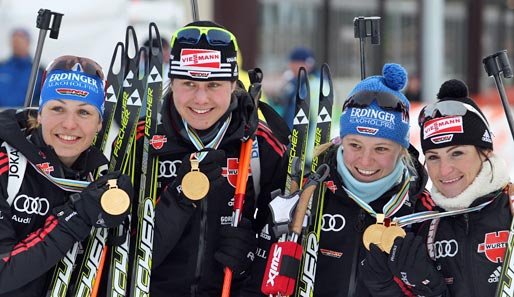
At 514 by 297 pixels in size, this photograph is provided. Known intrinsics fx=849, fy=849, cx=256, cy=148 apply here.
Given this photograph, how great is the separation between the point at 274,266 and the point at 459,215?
0.82 meters

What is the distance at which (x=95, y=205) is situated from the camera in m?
3.57

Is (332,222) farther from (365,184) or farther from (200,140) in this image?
(200,140)

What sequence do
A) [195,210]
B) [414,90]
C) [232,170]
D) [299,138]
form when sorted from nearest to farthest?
[195,210], [232,170], [299,138], [414,90]

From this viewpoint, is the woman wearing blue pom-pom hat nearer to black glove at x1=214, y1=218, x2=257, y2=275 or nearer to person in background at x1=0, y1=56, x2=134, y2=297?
black glove at x1=214, y1=218, x2=257, y2=275

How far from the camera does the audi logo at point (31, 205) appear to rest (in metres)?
3.59

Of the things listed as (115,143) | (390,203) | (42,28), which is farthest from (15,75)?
(390,203)

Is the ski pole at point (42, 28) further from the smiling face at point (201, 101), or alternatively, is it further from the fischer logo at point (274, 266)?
the fischer logo at point (274, 266)

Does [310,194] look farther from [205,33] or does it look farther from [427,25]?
[427,25]

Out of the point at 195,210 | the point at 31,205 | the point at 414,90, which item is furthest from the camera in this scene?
the point at 414,90

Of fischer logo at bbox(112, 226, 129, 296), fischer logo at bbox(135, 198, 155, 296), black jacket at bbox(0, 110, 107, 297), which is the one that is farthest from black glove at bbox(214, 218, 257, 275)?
black jacket at bbox(0, 110, 107, 297)

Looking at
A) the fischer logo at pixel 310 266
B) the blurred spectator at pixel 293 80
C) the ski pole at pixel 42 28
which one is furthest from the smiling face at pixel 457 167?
the blurred spectator at pixel 293 80

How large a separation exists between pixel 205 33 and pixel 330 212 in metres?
0.98

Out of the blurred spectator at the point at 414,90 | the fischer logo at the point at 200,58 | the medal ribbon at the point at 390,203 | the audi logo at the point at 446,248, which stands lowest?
the audi logo at the point at 446,248

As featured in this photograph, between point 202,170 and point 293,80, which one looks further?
point 293,80
